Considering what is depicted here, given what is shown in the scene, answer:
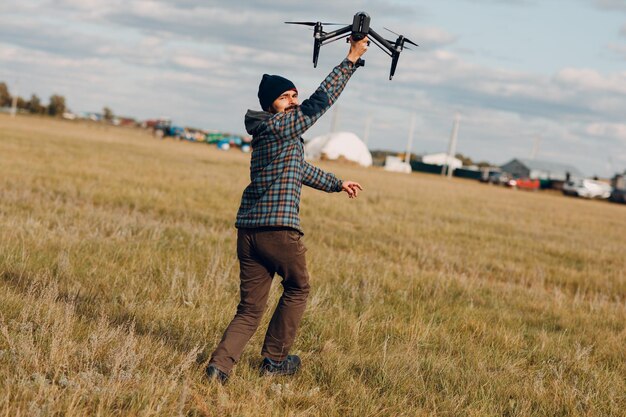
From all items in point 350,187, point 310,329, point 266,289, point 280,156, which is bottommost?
point 310,329

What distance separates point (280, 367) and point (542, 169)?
395ft

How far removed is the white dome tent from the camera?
3083 inches

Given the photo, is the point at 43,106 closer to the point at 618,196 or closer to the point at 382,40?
the point at 618,196

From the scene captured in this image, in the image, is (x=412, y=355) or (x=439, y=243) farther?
(x=439, y=243)

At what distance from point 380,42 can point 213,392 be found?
2260 mm

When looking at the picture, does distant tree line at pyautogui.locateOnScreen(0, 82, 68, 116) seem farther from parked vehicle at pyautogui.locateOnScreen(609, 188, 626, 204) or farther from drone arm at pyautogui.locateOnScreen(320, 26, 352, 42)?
drone arm at pyautogui.locateOnScreen(320, 26, 352, 42)

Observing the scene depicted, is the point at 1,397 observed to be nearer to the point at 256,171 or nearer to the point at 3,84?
the point at 256,171

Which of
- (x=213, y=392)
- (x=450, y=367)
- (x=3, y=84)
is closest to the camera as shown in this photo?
(x=213, y=392)

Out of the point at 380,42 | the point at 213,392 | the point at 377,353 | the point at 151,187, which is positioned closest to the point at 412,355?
the point at 377,353

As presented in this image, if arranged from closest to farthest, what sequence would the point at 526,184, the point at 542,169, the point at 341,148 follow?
1. the point at 526,184
2. the point at 341,148
3. the point at 542,169

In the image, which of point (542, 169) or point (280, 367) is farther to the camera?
point (542, 169)

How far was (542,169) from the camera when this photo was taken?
388 feet

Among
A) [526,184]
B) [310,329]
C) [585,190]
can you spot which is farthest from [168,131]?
[310,329]

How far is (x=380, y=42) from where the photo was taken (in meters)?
4.11
